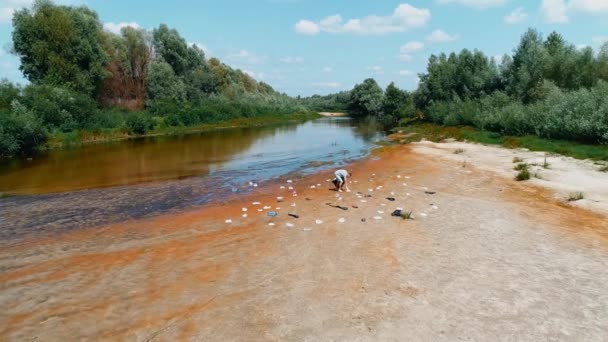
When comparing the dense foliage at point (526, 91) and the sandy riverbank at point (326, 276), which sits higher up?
the dense foliage at point (526, 91)

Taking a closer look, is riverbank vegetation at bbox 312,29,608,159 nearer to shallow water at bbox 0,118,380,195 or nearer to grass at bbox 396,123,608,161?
grass at bbox 396,123,608,161

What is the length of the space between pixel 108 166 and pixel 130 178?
6.42 meters

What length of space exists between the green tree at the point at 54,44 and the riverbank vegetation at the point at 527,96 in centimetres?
4609

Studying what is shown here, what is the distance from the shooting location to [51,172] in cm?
2625

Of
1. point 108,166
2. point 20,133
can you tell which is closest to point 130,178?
point 108,166

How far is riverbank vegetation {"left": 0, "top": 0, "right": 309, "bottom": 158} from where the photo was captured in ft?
133

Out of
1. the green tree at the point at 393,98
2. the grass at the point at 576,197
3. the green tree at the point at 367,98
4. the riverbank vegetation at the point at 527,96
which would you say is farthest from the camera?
the green tree at the point at 367,98

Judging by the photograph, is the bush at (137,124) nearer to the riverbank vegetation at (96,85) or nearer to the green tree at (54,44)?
the riverbank vegetation at (96,85)

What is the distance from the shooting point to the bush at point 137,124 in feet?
174

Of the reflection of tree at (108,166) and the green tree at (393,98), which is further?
the green tree at (393,98)

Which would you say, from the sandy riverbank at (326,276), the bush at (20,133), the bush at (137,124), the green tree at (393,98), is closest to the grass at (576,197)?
the sandy riverbank at (326,276)

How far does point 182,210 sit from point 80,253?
4936mm

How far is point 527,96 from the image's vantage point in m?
43.8

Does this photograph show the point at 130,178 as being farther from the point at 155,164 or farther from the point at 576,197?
the point at 576,197
